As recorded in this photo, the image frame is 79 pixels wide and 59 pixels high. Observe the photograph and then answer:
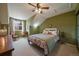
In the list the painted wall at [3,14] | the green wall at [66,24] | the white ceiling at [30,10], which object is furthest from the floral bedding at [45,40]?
the painted wall at [3,14]

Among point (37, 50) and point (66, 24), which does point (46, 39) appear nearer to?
point (37, 50)

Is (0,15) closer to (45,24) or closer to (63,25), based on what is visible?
(45,24)

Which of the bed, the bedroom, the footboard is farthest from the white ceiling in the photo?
the footboard

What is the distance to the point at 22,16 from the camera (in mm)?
1830

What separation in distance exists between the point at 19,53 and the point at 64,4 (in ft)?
3.62

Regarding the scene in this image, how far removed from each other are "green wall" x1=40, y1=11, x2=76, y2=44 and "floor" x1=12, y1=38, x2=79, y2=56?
0.13 metres

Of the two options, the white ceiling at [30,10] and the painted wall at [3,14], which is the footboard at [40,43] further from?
the painted wall at [3,14]

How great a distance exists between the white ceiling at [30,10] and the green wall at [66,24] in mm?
76

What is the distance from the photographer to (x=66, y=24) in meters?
1.84

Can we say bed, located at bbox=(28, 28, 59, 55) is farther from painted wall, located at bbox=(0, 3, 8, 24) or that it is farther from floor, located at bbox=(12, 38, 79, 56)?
painted wall, located at bbox=(0, 3, 8, 24)

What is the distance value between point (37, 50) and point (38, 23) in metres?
0.46

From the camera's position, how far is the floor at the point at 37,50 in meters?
1.76

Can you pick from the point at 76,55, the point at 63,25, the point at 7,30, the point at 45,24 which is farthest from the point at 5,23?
the point at 76,55

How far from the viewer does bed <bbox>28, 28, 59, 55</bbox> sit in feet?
5.65
